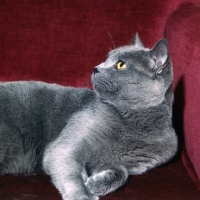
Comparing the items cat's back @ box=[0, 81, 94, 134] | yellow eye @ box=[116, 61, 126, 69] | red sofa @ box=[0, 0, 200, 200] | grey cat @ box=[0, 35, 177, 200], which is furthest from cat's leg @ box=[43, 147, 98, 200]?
red sofa @ box=[0, 0, 200, 200]

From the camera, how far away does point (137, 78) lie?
3.49 ft

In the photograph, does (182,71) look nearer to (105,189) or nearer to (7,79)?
(105,189)

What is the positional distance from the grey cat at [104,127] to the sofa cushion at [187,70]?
0.08 m

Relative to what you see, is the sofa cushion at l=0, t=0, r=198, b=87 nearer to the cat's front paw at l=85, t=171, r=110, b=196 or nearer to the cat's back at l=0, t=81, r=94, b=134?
the cat's back at l=0, t=81, r=94, b=134

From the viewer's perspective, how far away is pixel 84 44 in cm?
153

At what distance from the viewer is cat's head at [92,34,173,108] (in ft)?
3.50

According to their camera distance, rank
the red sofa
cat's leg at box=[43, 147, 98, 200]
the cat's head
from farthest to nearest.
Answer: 1. the red sofa
2. the cat's head
3. cat's leg at box=[43, 147, 98, 200]

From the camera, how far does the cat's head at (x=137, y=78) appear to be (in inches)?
41.9

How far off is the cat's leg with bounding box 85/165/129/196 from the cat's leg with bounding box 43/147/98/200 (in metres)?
0.02

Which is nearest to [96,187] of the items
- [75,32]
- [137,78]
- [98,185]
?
[98,185]

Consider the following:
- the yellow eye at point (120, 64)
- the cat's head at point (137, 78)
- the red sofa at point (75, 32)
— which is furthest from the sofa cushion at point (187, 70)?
the yellow eye at point (120, 64)

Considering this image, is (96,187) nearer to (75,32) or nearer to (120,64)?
(120,64)

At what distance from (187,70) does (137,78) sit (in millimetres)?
259

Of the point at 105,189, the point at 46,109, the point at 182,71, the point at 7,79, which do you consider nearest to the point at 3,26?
the point at 7,79
